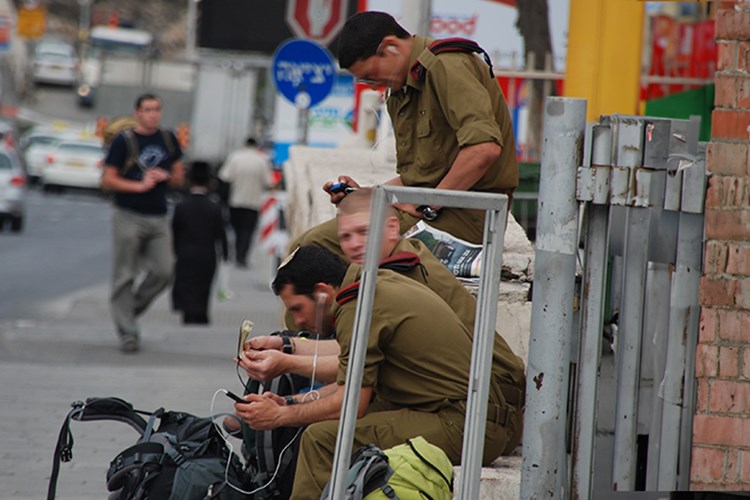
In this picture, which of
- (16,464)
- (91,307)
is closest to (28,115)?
(91,307)

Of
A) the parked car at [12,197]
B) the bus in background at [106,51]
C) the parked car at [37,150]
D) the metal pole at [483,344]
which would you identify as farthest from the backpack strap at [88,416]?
the parked car at [37,150]

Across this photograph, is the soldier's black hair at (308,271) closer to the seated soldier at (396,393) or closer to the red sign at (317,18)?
the seated soldier at (396,393)

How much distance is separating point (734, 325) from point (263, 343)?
1.58 meters

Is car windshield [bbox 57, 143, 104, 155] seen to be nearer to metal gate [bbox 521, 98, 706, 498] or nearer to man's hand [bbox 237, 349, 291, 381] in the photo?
man's hand [bbox 237, 349, 291, 381]

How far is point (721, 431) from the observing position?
14.8ft

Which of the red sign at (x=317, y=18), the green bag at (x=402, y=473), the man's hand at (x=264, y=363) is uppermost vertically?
the red sign at (x=317, y=18)

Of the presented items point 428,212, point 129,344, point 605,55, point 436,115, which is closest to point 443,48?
point 436,115

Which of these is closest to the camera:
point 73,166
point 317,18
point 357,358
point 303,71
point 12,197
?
point 357,358

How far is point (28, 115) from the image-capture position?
70.8m

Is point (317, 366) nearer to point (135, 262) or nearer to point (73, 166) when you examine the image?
point (135, 262)

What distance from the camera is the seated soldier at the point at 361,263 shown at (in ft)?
16.0

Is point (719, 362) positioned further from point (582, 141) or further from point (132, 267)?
point (132, 267)

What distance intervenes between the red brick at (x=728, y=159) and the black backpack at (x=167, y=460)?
1.83m

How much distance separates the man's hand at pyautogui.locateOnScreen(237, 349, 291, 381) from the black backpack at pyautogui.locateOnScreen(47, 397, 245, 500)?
11.2 inches
